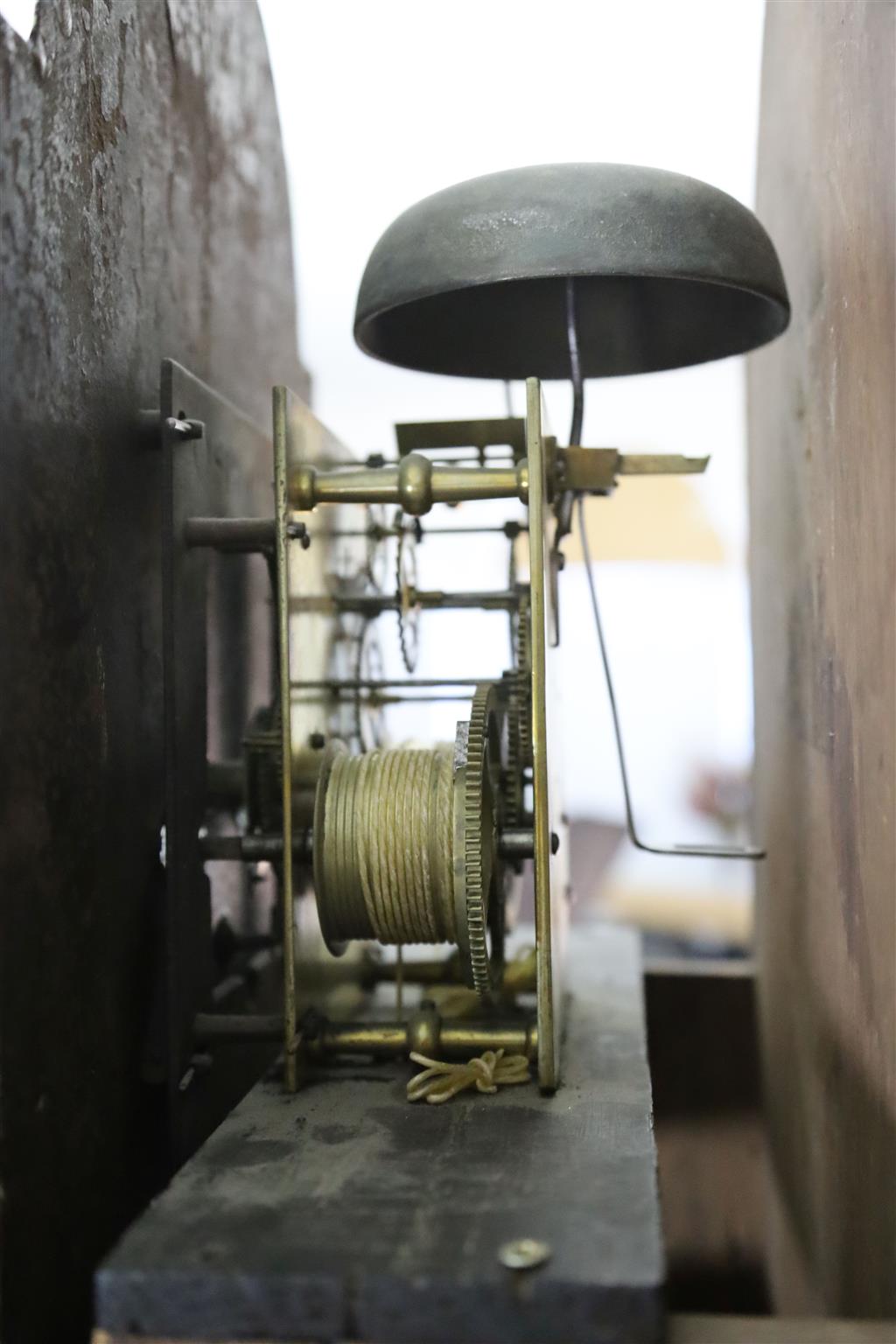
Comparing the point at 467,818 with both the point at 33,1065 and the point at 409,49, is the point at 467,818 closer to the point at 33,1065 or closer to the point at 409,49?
the point at 33,1065

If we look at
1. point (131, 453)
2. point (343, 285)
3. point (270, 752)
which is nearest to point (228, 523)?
point (131, 453)

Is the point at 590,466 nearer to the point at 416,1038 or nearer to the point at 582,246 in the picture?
the point at 582,246

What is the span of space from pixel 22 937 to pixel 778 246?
1573 millimetres

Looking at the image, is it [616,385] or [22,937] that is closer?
[22,937]

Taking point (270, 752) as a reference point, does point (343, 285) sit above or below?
above

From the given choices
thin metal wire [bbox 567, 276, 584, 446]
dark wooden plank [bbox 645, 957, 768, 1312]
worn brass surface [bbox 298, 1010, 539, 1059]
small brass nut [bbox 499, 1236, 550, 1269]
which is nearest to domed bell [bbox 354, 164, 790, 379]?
thin metal wire [bbox 567, 276, 584, 446]

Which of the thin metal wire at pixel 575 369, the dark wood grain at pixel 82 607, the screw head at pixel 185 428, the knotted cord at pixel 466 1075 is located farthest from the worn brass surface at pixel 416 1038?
the thin metal wire at pixel 575 369

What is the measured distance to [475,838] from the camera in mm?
1374

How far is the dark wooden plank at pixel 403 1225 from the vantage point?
962mm

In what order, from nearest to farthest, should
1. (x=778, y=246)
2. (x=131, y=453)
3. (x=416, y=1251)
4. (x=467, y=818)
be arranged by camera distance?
(x=416, y=1251), (x=467, y=818), (x=131, y=453), (x=778, y=246)

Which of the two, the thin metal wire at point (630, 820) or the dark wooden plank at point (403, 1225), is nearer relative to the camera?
the dark wooden plank at point (403, 1225)

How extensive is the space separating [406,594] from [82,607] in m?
→ 0.54

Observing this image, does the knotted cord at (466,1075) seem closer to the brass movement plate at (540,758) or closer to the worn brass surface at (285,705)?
the brass movement plate at (540,758)

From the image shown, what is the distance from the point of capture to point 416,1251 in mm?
1011
